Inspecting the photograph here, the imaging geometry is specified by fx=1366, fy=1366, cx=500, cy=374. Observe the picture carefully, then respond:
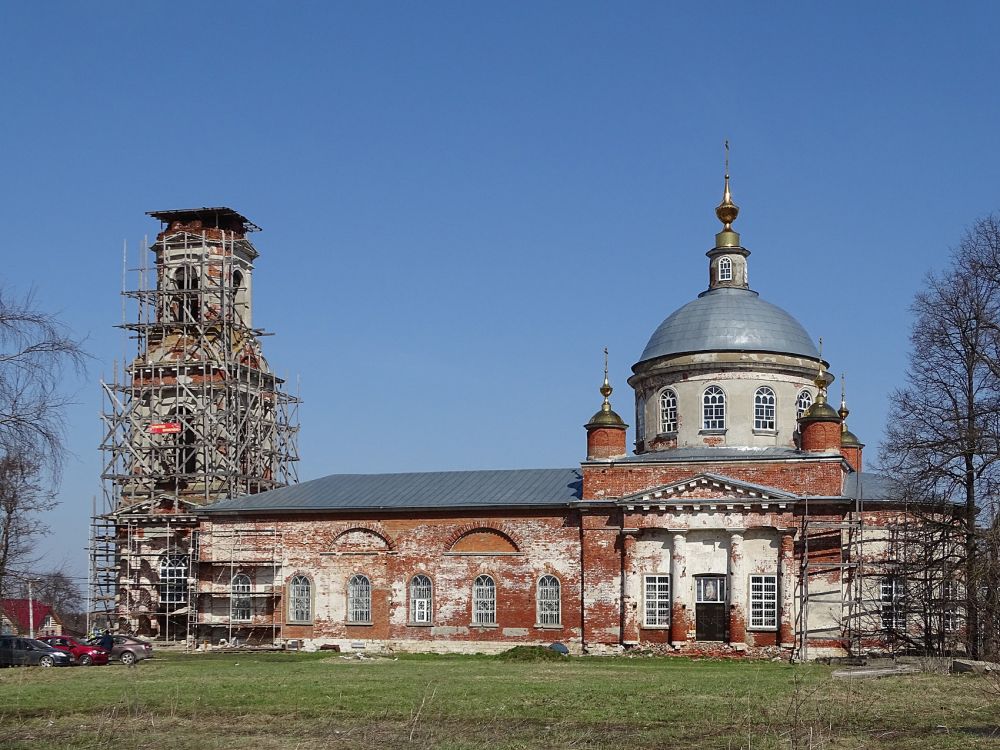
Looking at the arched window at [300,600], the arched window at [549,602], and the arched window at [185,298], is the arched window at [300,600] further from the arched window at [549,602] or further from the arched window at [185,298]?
the arched window at [185,298]

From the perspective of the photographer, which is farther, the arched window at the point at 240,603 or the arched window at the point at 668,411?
the arched window at the point at 668,411

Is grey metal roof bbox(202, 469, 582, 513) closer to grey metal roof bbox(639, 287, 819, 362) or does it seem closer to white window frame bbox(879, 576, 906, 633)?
grey metal roof bbox(639, 287, 819, 362)

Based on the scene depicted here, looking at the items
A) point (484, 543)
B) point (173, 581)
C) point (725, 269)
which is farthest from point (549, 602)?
point (725, 269)

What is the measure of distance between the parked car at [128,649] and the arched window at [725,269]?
A: 73.0 feet

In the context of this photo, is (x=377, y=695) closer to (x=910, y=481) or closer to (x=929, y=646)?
(x=910, y=481)

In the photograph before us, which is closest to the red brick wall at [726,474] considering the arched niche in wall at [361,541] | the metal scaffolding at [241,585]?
the arched niche in wall at [361,541]

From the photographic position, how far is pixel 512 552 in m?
40.9

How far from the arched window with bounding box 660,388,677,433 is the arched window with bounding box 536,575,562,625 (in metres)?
6.52

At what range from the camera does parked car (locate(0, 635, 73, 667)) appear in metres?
33.2

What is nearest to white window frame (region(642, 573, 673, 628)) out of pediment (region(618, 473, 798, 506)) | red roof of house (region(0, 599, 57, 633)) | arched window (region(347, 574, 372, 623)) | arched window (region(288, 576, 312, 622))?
pediment (region(618, 473, 798, 506))

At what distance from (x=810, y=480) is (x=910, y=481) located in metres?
7.19

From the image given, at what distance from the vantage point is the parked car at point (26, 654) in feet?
109

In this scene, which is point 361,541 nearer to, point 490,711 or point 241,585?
point 241,585

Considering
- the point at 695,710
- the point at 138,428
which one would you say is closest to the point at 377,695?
the point at 695,710
